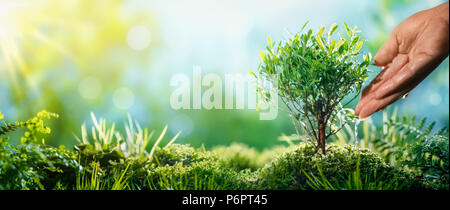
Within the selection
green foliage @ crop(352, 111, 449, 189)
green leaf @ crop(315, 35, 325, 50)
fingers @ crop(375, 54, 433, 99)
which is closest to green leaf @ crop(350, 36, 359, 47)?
green leaf @ crop(315, 35, 325, 50)

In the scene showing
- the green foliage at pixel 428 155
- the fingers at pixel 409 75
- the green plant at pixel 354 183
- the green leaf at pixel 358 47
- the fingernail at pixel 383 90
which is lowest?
the green plant at pixel 354 183

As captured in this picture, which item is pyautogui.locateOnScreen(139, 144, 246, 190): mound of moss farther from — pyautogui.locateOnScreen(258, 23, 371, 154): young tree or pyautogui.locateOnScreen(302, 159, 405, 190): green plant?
pyautogui.locateOnScreen(258, 23, 371, 154): young tree

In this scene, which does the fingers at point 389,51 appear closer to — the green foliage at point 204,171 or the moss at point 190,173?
the green foliage at point 204,171

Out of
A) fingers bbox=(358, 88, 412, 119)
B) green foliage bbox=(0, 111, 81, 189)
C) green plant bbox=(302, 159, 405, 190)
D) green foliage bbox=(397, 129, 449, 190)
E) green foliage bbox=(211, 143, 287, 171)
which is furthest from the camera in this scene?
green foliage bbox=(211, 143, 287, 171)

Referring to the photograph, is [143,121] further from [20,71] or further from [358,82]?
[358,82]

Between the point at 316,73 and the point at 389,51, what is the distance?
0.47 metres

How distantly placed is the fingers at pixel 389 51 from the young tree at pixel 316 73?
0.56ft

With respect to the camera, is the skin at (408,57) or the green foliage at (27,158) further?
the skin at (408,57)

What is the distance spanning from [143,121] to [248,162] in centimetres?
76

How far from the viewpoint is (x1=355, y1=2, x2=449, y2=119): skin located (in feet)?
3.82

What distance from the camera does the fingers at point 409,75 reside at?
117 cm

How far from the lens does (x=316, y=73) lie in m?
1.18

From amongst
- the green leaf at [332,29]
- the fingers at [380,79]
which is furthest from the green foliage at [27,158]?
the fingers at [380,79]

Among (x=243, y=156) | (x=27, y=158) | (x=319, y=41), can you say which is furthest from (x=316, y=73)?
(x=27, y=158)
